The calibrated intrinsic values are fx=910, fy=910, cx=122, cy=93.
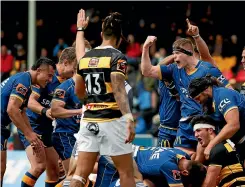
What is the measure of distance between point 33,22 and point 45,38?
2.48m

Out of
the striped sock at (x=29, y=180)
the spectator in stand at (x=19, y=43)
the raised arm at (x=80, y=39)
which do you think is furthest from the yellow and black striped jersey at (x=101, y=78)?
the spectator in stand at (x=19, y=43)

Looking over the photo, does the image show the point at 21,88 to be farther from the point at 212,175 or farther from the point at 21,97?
the point at 212,175

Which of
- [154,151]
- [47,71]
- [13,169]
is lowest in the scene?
[13,169]

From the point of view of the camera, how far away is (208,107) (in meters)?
10.3

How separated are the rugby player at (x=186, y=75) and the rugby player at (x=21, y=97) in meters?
Result: 1.29

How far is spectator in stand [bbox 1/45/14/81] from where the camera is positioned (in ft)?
69.1

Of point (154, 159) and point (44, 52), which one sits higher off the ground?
point (44, 52)

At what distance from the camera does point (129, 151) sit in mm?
9211

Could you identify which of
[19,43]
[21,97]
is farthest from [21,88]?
[19,43]

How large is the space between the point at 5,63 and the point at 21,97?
10.4 metres

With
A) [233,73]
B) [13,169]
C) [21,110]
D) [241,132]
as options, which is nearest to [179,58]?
[241,132]

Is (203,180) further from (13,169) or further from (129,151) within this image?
(13,169)

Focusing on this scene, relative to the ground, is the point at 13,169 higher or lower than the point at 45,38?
lower

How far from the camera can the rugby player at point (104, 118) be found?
359 inches
